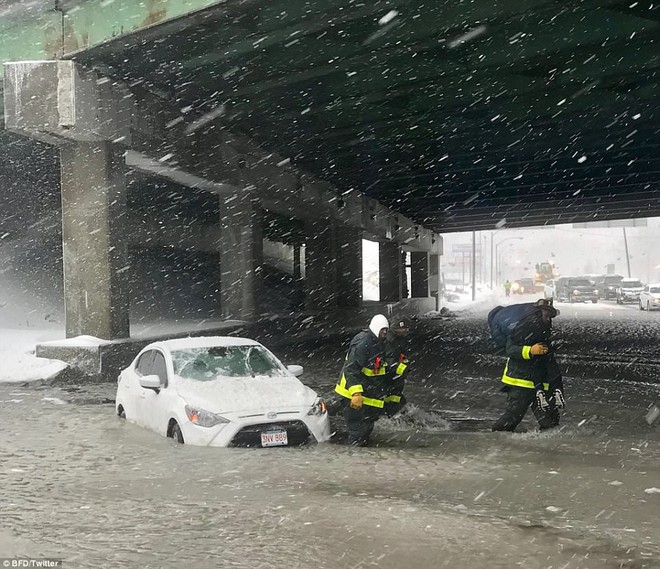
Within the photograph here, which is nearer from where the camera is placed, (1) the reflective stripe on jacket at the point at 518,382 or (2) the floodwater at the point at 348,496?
(2) the floodwater at the point at 348,496

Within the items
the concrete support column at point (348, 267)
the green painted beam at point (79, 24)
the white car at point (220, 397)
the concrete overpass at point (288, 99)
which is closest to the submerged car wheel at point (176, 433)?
the white car at point (220, 397)

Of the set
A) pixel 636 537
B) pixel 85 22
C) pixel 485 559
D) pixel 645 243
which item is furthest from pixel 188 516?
pixel 645 243

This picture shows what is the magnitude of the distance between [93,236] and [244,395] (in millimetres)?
8979

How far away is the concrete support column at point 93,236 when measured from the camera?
1653cm

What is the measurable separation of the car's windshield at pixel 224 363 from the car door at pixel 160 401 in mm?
180

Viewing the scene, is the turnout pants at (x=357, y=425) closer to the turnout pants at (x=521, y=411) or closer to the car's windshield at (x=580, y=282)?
the turnout pants at (x=521, y=411)

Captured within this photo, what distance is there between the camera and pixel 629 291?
53969mm

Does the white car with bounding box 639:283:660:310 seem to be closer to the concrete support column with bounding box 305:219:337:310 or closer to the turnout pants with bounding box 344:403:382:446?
the concrete support column with bounding box 305:219:337:310

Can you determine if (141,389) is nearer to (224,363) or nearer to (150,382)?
(150,382)

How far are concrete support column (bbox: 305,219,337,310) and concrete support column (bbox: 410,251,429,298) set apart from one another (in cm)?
1731

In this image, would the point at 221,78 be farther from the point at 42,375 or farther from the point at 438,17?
the point at 42,375

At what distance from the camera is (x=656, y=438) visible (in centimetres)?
960

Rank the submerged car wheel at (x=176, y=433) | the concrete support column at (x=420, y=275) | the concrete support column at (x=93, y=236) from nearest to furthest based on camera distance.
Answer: the submerged car wheel at (x=176, y=433) → the concrete support column at (x=93, y=236) → the concrete support column at (x=420, y=275)

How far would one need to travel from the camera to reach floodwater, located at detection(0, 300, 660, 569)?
5.30 m
